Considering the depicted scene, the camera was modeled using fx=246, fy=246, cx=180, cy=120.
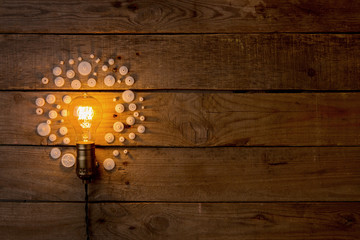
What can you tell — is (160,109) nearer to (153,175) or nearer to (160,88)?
(160,88)

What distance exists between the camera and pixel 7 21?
112cm

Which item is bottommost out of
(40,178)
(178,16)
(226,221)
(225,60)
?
(226,221)

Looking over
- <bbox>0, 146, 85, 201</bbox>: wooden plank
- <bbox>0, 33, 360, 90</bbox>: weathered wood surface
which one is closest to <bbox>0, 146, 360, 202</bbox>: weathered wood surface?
A: <bbox>0, 146, 85, 201</bbox>: wooden plank

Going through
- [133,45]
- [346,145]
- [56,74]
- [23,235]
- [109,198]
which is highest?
[133,45]

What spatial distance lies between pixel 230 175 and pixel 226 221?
205 millimetres

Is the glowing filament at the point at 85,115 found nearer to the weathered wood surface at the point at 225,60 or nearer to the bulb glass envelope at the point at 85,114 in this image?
the bulb glass envelope at the point at 85,114

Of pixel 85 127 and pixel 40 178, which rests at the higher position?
pixel 85 127

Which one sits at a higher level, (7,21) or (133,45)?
(7,21)

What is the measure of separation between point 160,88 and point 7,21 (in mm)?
761

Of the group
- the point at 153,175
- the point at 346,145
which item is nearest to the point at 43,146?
the point at 153,175

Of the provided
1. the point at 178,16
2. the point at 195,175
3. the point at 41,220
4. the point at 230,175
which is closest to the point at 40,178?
the point at 41,220

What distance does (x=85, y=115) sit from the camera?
102 cm

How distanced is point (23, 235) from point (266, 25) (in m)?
1.44

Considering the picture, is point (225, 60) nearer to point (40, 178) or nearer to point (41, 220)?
point (40, 178)
